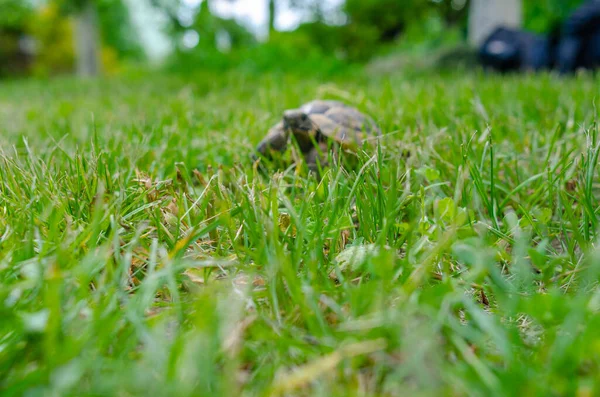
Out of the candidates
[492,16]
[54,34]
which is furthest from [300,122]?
[54,34]

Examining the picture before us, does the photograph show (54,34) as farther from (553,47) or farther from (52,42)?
(553,47)

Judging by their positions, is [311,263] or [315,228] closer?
[311,263]

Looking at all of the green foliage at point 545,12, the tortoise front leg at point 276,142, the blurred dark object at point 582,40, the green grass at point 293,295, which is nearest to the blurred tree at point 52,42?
the green foliage at point 545,12

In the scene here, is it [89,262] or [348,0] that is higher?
[348,0]

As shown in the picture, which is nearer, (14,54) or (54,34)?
(14,54)

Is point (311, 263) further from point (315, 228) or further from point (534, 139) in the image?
point (534, 139)

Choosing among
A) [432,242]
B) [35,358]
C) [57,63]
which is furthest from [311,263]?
[57,63]
